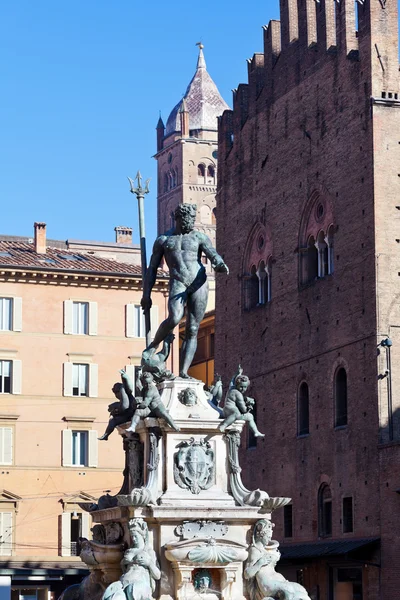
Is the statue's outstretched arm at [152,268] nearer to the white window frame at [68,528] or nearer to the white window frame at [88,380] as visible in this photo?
the white window frame at [68,528]

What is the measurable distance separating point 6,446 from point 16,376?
2544mm

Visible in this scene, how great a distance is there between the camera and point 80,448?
51469 millimetres

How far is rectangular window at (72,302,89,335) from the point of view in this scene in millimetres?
53156

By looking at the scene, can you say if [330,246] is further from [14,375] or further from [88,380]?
[14,375]

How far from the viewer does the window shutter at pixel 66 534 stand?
5009cm

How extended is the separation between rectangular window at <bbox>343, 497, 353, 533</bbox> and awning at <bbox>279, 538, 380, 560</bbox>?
44 centimetres

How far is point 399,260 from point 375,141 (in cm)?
361

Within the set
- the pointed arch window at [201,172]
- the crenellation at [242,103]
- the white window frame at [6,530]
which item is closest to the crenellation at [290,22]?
the crenellation at [242,103]

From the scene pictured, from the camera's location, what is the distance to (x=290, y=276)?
159 feet

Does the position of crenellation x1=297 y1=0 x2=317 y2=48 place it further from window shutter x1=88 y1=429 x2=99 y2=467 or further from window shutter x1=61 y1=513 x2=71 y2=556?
window shutter x1=61 y1=513 x2=71 y2=556

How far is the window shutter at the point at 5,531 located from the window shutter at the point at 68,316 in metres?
7.08

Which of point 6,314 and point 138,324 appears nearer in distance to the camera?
point 6,314

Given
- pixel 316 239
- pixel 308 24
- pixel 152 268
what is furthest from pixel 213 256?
pixel 308 24

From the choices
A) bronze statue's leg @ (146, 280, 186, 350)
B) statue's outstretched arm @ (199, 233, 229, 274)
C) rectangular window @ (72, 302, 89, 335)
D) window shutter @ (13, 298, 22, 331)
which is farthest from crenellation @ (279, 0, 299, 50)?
bronze statue's leg @ (146, 280, 186, 350)
